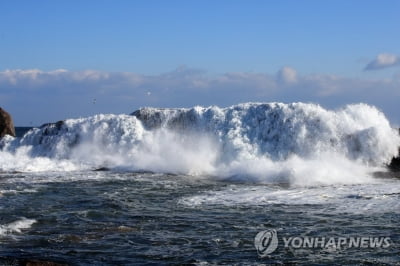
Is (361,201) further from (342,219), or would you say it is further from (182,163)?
(182,163)

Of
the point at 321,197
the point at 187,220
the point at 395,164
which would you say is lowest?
the point at 187,220

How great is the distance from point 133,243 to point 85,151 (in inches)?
754

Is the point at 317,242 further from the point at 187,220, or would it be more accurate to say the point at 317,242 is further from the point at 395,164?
the point at 395,164

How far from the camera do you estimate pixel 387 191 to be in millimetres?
16891

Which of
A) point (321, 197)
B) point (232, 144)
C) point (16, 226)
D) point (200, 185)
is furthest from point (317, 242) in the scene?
point (232, 144)

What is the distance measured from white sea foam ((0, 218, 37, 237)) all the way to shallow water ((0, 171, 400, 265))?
22 mm

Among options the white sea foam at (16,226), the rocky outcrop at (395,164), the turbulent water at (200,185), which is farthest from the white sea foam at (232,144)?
the white sea foam at (16,226)

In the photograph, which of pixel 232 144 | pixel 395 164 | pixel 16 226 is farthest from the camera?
pixel 232 144

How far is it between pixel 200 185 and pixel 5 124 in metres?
23.4

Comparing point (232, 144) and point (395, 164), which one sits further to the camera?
point (232, 144)

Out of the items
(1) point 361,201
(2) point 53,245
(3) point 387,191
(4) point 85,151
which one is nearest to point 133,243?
(2) point 53,245

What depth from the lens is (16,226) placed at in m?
12.8

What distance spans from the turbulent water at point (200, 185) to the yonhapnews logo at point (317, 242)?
17 centimetres

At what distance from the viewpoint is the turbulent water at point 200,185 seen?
10742 mm
